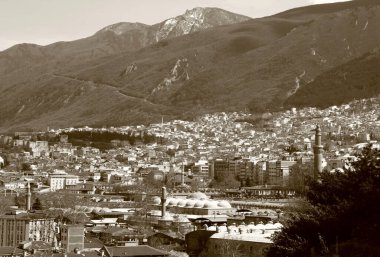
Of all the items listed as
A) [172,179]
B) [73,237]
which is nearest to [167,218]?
[73,237]

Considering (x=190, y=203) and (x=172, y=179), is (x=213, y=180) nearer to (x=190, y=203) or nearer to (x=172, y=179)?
(x=172, y=179)

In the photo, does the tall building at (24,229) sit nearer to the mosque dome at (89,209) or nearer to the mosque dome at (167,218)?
the mosque dome at (167,218)

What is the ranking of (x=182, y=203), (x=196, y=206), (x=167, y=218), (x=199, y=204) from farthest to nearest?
(x=182, y=203), (x=196, y=206), (x=199, y=204), (x=167, y=218)

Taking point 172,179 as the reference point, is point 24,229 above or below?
below

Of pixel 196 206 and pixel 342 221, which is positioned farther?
A: pixel 196 206

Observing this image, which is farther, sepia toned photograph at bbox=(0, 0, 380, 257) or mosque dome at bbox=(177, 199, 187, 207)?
mosque dome at bbox=(177, 199, 187, 207)

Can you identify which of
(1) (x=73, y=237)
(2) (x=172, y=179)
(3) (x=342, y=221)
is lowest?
(1) (x=73, y=237)

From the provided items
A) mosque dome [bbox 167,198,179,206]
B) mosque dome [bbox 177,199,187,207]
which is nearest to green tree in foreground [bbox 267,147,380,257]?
mosque dome [bbox 177,199,187,207]

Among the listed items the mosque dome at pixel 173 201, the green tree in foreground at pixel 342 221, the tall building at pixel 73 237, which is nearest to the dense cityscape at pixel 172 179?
the tall building at pixel 73 237

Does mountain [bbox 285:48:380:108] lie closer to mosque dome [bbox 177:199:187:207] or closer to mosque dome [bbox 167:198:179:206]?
mosque dome [bbox 167:198:179:206]
